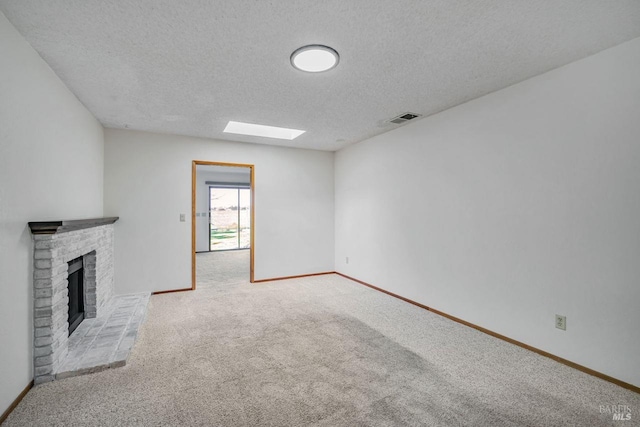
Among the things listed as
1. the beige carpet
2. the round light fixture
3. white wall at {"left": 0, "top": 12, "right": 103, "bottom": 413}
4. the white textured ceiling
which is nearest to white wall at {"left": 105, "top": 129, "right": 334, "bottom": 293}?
the white textured ceiling

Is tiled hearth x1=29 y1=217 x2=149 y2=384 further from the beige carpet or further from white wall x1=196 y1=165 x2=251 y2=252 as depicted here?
white wall x1=196 y1=165 x2=251 y2=252

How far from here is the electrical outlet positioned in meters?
2.49

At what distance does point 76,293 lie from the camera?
3168 mm

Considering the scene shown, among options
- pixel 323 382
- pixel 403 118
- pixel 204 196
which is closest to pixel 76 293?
pixel 323 382

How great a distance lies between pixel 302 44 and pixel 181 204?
343 cm

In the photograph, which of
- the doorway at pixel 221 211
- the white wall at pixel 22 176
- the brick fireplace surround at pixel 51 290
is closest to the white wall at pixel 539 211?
the brick fireplace surround at pixel 51 290

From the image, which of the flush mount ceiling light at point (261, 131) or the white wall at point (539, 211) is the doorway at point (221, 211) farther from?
the white wall at point (539, 211)

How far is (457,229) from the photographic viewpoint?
3.45m

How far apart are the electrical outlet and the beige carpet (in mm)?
309

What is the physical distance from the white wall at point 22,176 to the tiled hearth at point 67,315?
0.07 meters

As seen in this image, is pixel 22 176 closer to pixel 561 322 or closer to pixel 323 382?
pixel 323 382

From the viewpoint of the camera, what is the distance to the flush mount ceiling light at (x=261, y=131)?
14.9 ft

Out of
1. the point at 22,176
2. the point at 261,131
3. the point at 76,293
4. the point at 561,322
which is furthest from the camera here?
the point at 261,131

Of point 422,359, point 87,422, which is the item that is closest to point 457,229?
point 422,359
